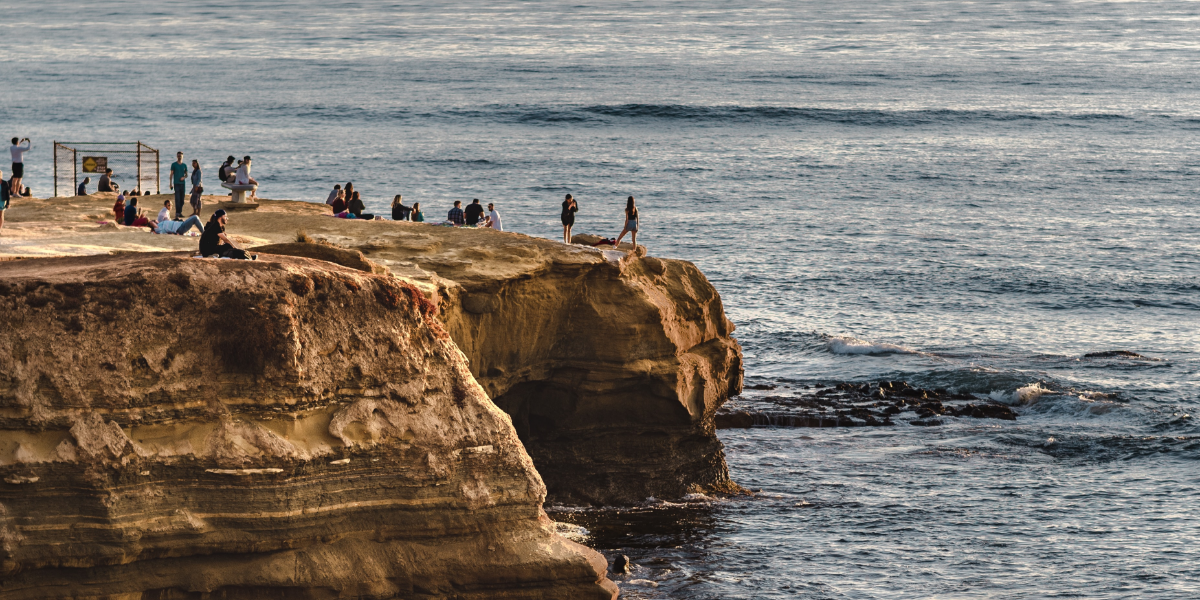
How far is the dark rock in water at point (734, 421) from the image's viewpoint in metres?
40.1

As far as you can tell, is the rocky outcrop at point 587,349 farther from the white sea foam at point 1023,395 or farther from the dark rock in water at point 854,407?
the white sea foam at point 1023,395

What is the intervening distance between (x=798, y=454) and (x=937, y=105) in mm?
89777

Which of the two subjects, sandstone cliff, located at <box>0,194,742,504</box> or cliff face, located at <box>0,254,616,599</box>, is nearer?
cliff face, located at <box>0,254,616,599</box>

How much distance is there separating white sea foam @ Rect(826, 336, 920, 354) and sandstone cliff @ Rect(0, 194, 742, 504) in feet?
49.3

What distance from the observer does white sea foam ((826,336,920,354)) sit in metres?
48.3

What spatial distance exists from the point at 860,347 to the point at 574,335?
20.4 m

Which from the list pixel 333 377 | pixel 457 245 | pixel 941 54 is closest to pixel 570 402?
pixel 457 245

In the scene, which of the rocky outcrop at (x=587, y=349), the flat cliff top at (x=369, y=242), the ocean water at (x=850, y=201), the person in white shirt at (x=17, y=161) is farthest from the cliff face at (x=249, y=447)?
the person in white shirt at (x=17, y=161)

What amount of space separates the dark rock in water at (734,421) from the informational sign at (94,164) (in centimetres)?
2347

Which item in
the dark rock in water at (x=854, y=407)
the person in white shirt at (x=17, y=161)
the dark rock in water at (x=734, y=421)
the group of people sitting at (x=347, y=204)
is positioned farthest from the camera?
the person in white shirt at (x=17, y=161)

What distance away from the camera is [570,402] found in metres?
31.5

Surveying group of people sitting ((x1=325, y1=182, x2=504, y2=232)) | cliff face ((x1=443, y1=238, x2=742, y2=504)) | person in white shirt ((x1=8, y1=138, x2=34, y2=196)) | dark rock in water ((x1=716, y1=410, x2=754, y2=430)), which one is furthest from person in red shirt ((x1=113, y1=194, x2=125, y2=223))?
dark rock in water ((x1=716, y1=410, x2=754, y2=430))

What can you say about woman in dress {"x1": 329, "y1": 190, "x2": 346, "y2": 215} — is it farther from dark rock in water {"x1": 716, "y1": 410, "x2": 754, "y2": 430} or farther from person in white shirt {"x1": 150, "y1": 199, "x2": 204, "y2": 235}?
dark rock in water {"x1": 716, "y1": 410, "x2": 754, "y2": 430}

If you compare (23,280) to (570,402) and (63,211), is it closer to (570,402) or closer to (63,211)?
(570,402)
